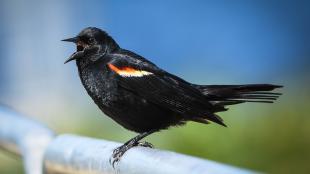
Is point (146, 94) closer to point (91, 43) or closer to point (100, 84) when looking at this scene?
point (100, 84)

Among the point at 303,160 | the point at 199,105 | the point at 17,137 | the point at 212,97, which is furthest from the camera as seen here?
the point at 303,160

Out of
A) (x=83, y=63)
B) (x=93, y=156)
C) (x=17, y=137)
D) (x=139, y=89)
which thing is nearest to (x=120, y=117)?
(x=139, y=89)

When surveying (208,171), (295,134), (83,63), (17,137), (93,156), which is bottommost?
(208,171)

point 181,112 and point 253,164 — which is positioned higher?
point 253,164

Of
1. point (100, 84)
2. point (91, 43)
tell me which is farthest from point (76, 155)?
point (91, 43)

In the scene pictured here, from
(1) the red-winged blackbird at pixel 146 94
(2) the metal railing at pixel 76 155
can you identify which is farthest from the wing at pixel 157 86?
(2) the metal railing at pixel 76 155

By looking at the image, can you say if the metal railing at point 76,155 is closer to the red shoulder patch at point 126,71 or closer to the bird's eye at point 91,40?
the red shoulder patch at point 126,71

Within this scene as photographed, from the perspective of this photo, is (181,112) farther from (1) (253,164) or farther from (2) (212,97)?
(1) (253,164)
